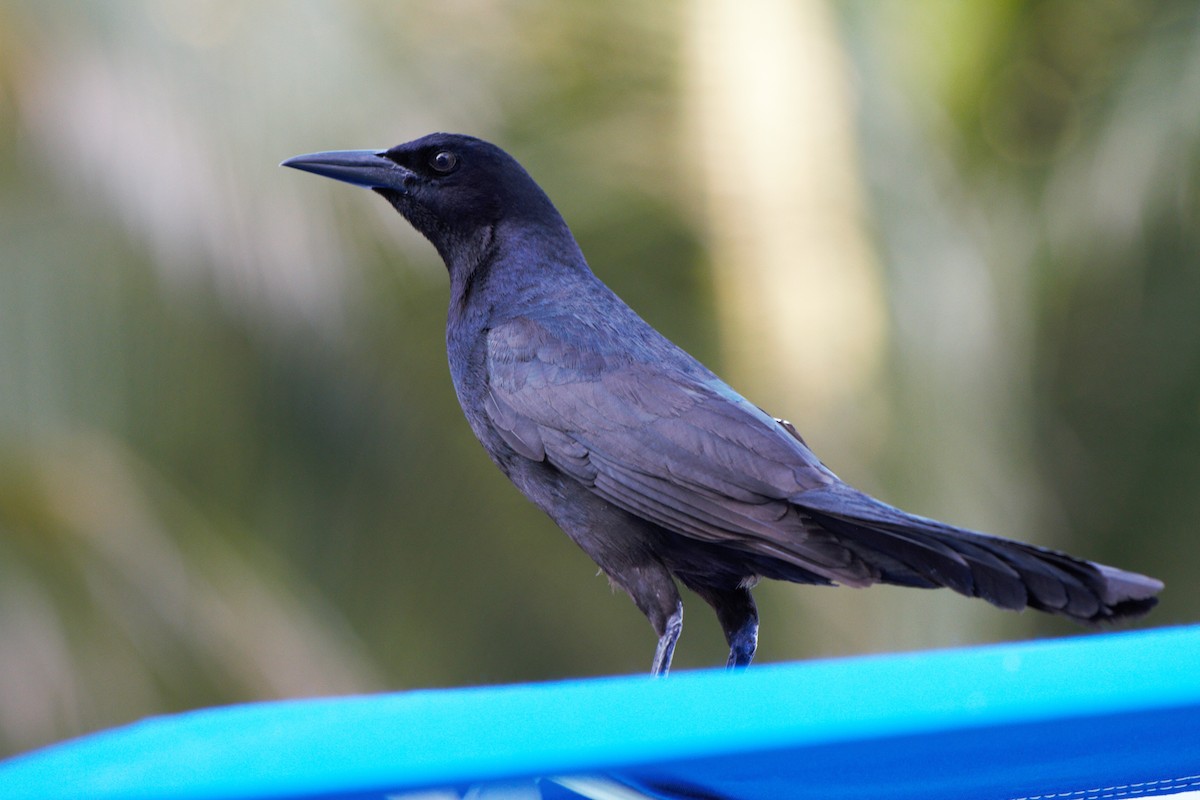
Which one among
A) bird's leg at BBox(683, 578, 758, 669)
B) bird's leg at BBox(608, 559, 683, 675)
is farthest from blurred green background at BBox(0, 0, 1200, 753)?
bird's leg at BBox(608, 559, 683, 675)

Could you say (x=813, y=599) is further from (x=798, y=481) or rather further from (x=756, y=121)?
(x=798, y=481)

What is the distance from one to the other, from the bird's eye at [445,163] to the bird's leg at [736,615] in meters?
1.28

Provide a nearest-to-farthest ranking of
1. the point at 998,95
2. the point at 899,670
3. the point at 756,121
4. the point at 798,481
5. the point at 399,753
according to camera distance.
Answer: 1. the point at 399,753
2. the point at 899,670
3. the point at 798,481
4. the point at 756,121
5. the point at 998,95

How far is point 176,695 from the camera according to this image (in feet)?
25.6

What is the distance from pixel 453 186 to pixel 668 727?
95.5 inches

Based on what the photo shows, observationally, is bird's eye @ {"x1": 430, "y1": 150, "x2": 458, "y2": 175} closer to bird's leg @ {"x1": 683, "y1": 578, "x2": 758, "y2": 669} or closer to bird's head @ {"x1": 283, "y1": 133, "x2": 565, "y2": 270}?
bird's head @ {"x1": 283, "y1": 133, "x2": 565, "y2": 270}

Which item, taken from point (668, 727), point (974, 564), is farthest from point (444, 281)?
point (668, 727)

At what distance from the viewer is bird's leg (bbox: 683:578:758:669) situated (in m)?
3.12

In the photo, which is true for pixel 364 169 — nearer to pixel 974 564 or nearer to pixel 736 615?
pixel 736 615

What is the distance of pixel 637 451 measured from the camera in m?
2.93

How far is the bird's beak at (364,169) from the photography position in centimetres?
358

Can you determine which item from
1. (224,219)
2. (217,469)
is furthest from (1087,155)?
(217,469)

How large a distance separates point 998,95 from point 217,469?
17.6 ft

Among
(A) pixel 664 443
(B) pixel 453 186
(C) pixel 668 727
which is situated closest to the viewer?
(C) pixel 668 727
